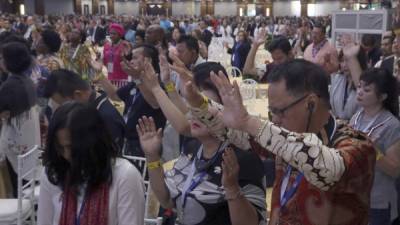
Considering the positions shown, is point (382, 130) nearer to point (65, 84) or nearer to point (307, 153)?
point (307, 153)

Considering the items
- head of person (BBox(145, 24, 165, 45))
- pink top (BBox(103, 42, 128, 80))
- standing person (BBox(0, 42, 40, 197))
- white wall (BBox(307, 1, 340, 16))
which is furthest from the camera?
white wall (BBox(307, 1, 340, 16))

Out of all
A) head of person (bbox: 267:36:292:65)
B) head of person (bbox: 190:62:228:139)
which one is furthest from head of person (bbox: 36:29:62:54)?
head of person (bbox: 190:62:228:139)

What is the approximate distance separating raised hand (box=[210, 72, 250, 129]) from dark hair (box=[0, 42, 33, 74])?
9.84 feet

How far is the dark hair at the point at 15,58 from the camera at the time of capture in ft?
13.7

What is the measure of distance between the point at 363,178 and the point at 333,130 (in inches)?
6.0

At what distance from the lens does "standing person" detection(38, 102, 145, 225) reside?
184 cm

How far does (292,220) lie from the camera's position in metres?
1.54

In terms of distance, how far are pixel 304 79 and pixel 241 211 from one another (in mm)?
538

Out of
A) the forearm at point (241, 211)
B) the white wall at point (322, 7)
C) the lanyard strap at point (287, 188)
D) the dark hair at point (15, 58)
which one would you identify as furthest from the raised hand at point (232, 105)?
the white wall at point (322, 7)

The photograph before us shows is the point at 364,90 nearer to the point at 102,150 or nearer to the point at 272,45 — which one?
the point at 102,150

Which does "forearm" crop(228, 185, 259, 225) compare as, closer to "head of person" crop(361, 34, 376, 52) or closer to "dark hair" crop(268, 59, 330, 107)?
"dark hair" crop(268, 59, 330, 107)

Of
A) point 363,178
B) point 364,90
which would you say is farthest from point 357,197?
point 364,90

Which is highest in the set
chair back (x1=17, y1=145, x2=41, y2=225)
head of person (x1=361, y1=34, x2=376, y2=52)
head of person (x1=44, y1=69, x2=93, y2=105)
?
head of person (x1=361, y1=34, x2=376, y2=52)

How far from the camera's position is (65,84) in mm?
2998
